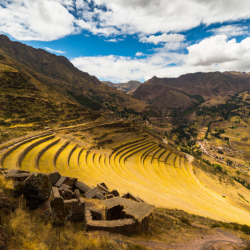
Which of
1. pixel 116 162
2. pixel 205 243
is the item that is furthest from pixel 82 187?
pixel 116 162

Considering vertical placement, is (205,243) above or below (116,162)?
above

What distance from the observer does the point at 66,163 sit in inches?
1019

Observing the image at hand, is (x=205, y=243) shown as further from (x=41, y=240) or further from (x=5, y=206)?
(x=5, y=206)

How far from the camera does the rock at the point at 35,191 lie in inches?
363

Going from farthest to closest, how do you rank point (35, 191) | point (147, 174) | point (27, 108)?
point (27, 108) → point (147, 174) → point (35, 191)

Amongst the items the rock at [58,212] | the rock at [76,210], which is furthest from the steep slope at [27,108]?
the rock at [58,212]

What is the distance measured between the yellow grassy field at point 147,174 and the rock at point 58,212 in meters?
11.8

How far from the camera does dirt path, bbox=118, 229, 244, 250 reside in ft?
31.6

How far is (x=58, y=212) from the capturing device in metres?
8.74

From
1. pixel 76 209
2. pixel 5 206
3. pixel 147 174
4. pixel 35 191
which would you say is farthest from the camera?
pixel 147 174

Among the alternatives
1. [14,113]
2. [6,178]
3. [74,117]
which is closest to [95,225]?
[6,178]

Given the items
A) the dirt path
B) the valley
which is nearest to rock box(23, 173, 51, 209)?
the valley

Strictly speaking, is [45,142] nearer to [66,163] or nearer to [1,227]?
[66,163]

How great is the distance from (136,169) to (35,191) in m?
28.3
